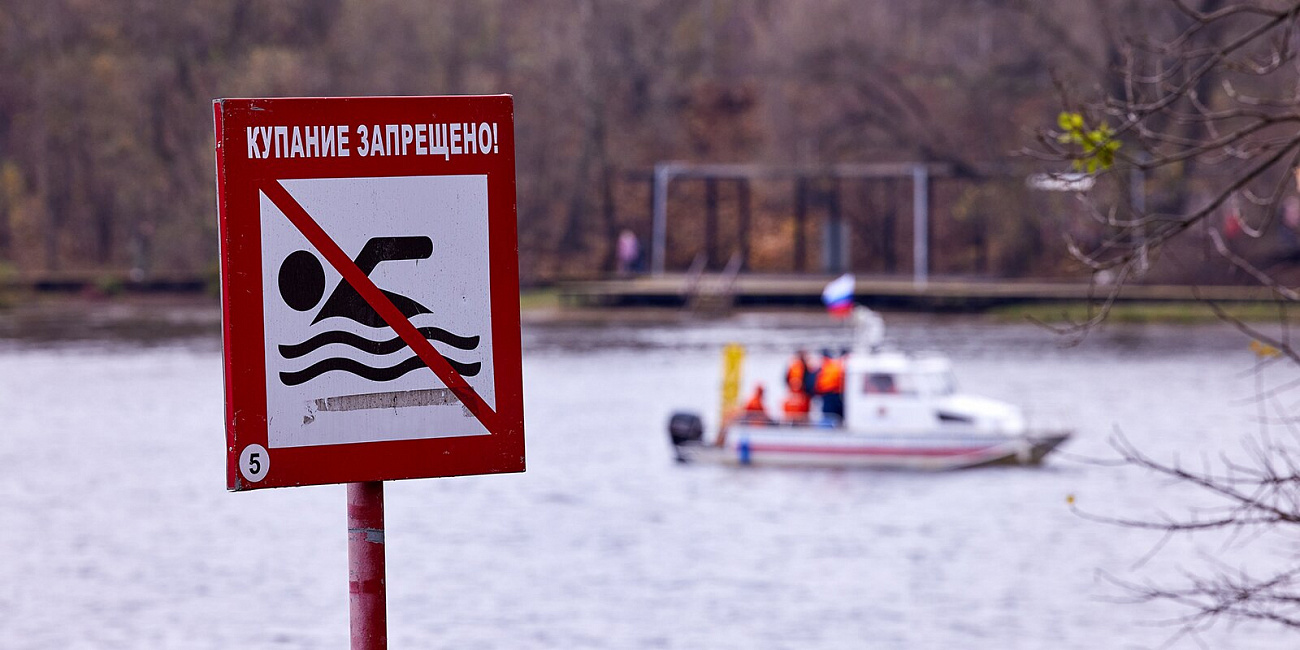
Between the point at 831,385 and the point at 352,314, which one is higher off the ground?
the point at 352,314

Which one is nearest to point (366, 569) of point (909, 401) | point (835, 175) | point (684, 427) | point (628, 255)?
point (909, 401)

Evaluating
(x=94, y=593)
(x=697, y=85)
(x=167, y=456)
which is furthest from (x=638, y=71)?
(x=94, y=593)

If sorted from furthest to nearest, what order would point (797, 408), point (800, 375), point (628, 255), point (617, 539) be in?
point (628, 255)
point (797, 408)
point (800, 375)
point (617, 539)

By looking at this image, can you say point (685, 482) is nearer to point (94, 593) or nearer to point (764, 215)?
point (94, 593)

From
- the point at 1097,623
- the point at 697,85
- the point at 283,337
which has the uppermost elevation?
the point at 697,85

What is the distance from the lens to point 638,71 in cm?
7569

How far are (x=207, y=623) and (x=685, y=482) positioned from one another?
1165 centimetres

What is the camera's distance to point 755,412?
32.0 meters

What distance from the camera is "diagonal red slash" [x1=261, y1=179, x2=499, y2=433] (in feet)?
14.0

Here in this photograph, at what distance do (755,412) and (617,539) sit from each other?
507 cm

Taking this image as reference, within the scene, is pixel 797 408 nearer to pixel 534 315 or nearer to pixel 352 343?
pixel 352 343

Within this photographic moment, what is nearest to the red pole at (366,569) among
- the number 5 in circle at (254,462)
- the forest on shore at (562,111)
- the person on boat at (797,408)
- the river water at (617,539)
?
the number 5 in circle at (254,462)

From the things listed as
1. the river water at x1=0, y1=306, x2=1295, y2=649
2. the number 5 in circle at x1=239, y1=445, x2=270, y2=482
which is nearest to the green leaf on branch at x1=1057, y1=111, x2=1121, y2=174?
the number 5 in circle at x1=239, y1=445, x2=270, y2=482

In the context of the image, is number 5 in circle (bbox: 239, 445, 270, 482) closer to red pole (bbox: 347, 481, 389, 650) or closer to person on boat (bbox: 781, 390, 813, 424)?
red pole (bbox: 347, 481, 389, 650)
